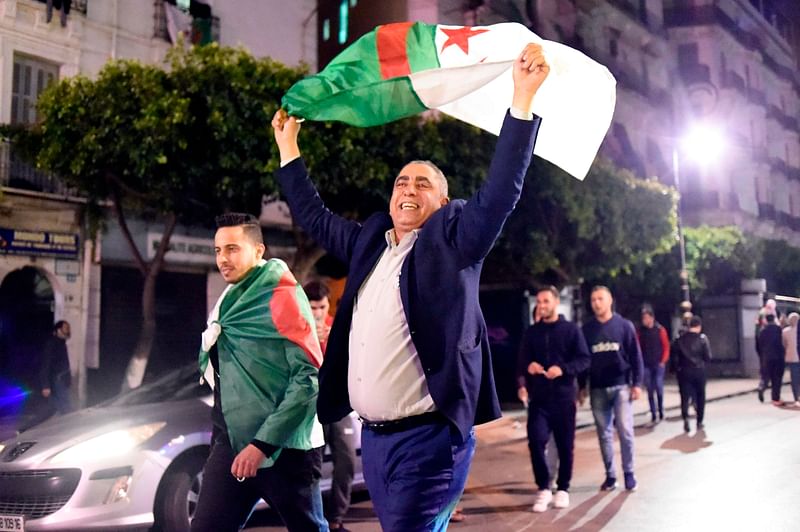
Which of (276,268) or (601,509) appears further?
(601,509)

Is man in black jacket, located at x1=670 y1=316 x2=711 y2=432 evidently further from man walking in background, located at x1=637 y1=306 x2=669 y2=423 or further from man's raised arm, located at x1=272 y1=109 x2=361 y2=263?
man's raised arm, located at x1=272 y1=109 x2=361 y2=263

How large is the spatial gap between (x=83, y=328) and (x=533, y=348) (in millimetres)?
12186

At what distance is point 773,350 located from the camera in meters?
14.6

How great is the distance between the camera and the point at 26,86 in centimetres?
1595

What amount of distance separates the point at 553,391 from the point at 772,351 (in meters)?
9.55

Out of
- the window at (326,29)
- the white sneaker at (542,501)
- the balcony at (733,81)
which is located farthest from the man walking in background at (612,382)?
the balcony at (733,81)

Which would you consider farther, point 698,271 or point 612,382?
point 698,271

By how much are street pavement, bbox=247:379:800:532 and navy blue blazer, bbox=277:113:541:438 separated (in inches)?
141

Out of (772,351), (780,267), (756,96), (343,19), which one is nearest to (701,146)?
(780,267)

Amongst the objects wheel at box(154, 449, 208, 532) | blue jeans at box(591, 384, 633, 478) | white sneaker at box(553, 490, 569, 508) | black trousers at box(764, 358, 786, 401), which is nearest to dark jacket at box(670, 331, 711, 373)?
black trousers at box(764, 358, 786, 401)

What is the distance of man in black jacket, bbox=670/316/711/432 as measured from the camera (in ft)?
39.0

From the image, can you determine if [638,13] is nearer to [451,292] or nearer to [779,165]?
[779,165]

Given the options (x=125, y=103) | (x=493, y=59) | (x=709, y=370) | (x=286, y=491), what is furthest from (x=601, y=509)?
(x=709, y=370)

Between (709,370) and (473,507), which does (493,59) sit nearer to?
(473,507)
